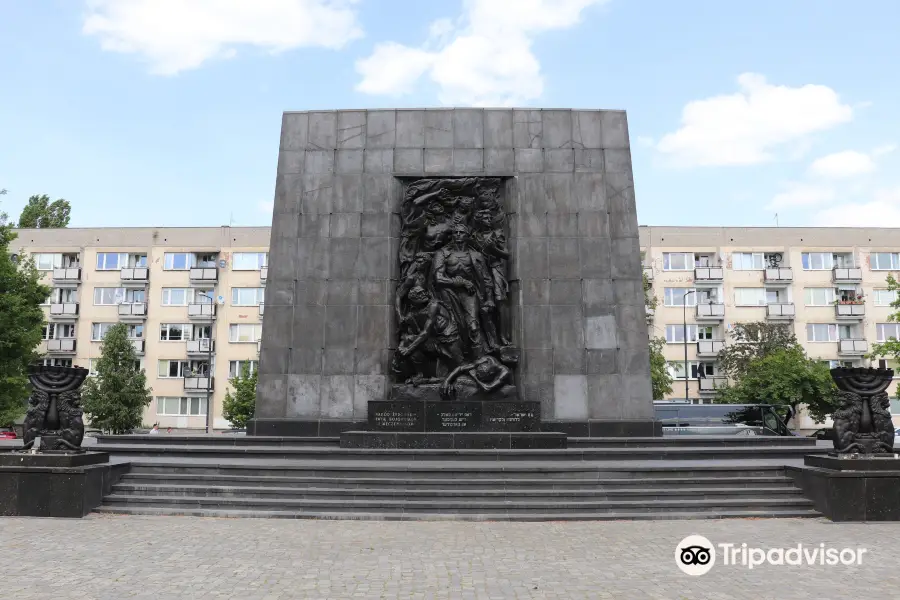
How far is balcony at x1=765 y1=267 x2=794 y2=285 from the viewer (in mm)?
54688

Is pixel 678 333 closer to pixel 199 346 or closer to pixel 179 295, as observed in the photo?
pixel 199 346

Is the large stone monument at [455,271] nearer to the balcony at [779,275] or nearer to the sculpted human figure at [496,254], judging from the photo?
the sculpted human figure at [496,254]

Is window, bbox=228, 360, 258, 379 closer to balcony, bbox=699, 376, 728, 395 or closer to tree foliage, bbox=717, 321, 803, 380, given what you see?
balcony, bbox=699, 376, 728, 395

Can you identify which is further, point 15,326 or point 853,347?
point 853,347

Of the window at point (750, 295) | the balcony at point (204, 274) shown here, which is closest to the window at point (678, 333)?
the window at point (750, 295)

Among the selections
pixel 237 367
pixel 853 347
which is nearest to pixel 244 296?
pixel 237 367

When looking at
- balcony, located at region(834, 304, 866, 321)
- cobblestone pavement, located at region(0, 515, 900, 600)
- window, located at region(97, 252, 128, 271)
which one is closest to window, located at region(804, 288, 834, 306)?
balcony, located at region(834, 304, 866, 321)

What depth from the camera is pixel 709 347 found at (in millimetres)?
55438

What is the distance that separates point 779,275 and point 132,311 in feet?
163

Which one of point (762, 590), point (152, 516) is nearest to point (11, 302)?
point (152, 516)

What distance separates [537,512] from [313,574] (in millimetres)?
5046

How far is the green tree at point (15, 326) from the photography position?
114 ft

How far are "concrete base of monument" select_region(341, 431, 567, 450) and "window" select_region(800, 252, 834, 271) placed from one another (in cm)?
4639

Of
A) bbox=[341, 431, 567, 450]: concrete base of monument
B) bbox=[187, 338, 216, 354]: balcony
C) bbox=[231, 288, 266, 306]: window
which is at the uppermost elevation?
bbox=[231, 288, 266, 306]: window
